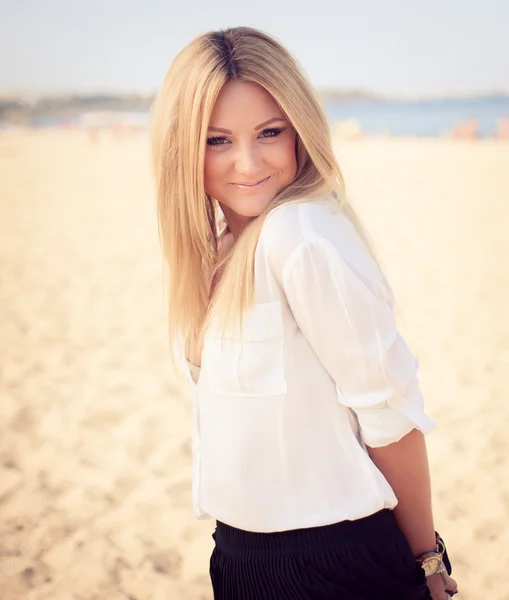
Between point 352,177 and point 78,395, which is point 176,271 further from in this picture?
point 352,177

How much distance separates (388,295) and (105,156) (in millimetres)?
19998

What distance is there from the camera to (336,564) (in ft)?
4.01

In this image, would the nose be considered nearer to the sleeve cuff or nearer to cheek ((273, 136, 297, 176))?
cheek ((273, 136, 297, 176))

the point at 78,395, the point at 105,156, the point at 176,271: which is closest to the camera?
the point at 176,271

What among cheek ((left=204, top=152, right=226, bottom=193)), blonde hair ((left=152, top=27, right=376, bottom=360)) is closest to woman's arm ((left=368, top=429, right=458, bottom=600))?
blonde hair ((left=152, top=27, right=376, bottom=360))

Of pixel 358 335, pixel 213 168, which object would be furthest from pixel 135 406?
pixel 358 335

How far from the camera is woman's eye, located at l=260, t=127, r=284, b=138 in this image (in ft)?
4.35

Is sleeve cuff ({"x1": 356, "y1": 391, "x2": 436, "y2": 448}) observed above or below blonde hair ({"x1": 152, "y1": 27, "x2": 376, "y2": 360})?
below

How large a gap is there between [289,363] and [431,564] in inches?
23.5

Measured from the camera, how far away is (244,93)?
50.1 inches

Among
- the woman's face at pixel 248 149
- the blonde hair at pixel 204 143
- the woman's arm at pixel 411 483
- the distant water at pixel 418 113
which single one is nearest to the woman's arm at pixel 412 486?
the woman's arm at pixel 411 483

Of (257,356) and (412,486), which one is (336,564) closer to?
(412,486)

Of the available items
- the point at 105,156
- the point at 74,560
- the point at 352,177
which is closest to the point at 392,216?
the point at 352,177

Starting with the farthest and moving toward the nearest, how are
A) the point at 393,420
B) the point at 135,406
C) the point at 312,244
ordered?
the point at 135,406 < the point at 393,420 < the point at 312,244
